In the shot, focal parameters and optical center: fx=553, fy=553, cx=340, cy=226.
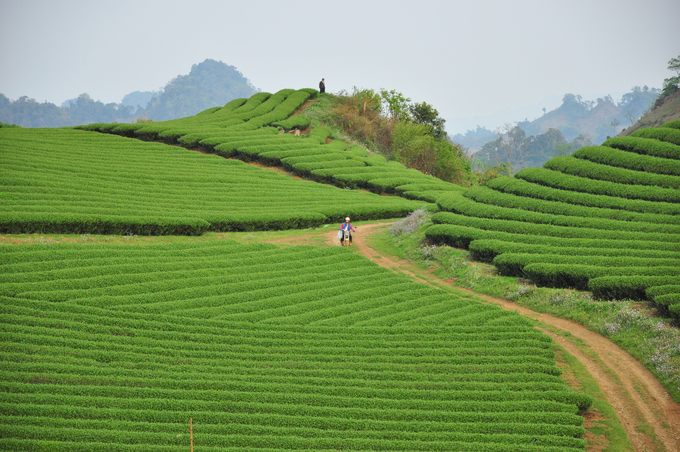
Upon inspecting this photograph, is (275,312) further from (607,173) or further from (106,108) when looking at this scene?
(106,108)

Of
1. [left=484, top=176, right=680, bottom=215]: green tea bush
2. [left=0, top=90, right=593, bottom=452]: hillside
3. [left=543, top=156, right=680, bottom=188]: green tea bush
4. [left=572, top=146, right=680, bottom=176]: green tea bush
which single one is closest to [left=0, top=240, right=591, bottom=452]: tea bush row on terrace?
[left=0, top=90, right=593, bottom=452]: hillside

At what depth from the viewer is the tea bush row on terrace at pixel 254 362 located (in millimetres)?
10203

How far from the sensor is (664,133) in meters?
23.3

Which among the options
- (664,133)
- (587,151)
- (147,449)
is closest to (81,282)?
(147,449)

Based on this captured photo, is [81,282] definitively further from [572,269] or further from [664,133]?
[664,133]

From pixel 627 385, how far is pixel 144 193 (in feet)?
67.7

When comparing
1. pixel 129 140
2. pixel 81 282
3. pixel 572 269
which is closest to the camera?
pixel 81 282

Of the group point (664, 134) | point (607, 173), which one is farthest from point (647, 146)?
point (607, 173)

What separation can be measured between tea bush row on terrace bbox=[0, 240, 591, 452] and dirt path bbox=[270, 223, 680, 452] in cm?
99

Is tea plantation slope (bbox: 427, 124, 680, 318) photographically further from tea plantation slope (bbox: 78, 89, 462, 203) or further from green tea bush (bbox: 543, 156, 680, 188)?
tea plantation slope (bbox: 78, 89, 462, 203)

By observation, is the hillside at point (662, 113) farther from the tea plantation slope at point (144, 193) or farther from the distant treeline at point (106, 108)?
the distant treeline at point (106, 108)

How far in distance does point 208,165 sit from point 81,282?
60.6ft

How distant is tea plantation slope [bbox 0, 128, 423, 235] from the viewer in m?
20.6

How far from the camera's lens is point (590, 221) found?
66.1 ft
